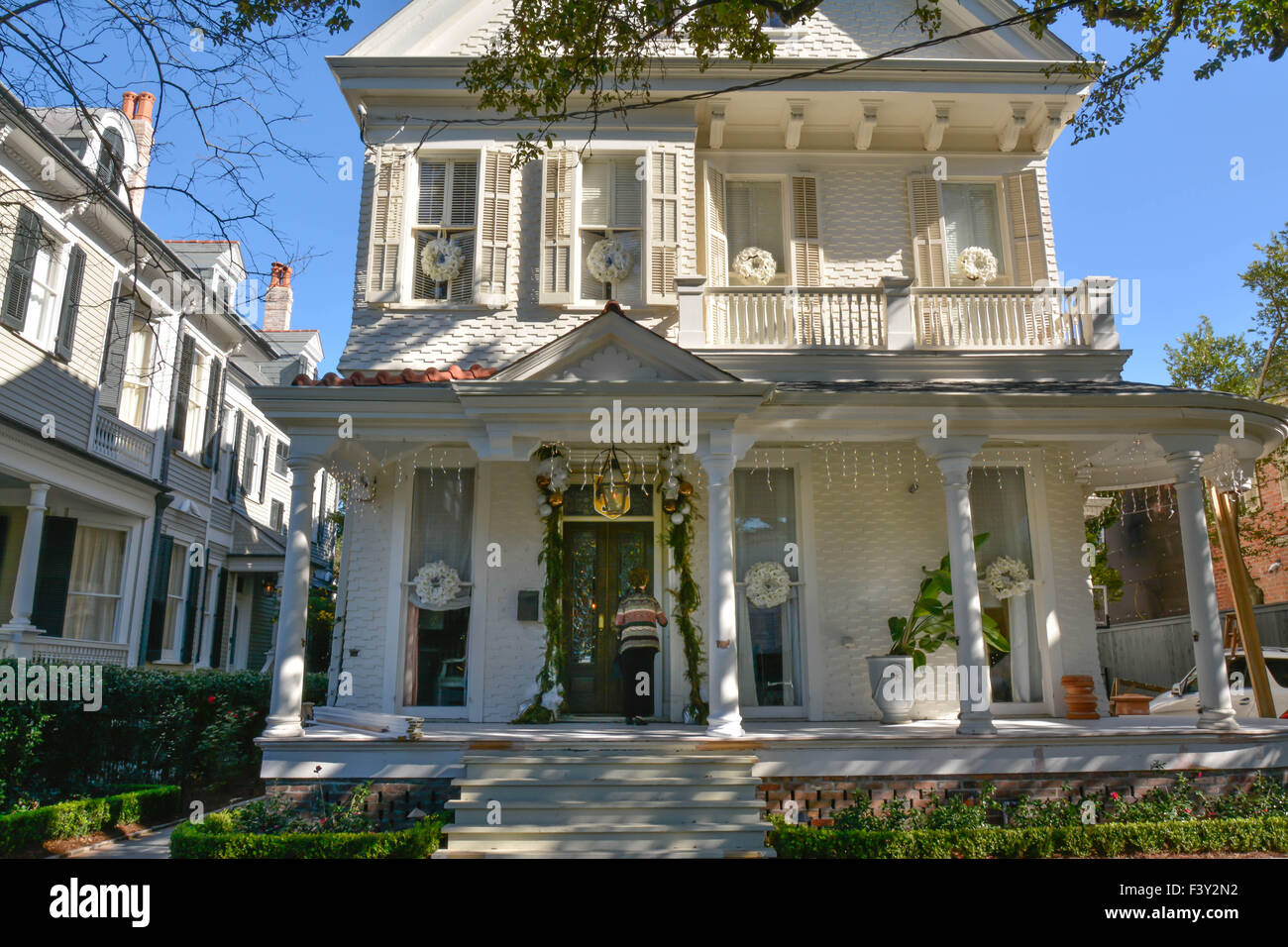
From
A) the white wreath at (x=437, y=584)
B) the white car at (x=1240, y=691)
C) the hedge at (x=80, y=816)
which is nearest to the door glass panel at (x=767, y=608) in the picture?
the white wreath at (x=437, y=584)

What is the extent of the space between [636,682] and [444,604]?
7.61 ft

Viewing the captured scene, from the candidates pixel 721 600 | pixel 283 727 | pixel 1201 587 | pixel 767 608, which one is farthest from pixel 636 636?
pixel 1201 587

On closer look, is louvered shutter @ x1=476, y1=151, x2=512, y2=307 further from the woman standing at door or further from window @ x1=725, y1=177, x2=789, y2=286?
the woman standing at door

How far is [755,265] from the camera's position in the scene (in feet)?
36.4

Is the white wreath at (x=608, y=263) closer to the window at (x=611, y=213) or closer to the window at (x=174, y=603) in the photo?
the window at (x=611, y=213)

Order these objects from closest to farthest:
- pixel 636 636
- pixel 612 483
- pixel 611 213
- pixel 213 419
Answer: pixel 636 636
pixel 612 483
pixel 611 213
pixel 213 419

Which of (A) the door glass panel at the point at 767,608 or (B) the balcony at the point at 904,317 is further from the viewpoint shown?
(B) the balcony at the point at 904,317

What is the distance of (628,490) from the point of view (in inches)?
390

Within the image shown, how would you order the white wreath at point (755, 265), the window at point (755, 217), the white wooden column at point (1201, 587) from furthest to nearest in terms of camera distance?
the window at point (755, 217), the white wreath at point (755, 265), the white wooden column at point (1201, 587)

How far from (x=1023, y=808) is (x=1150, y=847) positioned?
93cm

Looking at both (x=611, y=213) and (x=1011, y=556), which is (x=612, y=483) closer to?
(x=611, y=213)

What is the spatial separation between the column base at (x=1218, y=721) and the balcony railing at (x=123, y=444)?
14707 millimetres

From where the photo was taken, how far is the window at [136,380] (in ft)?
48.3

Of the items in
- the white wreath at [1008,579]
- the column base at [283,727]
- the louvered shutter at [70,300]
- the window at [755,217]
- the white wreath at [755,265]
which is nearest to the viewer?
the column base at [283,727]
